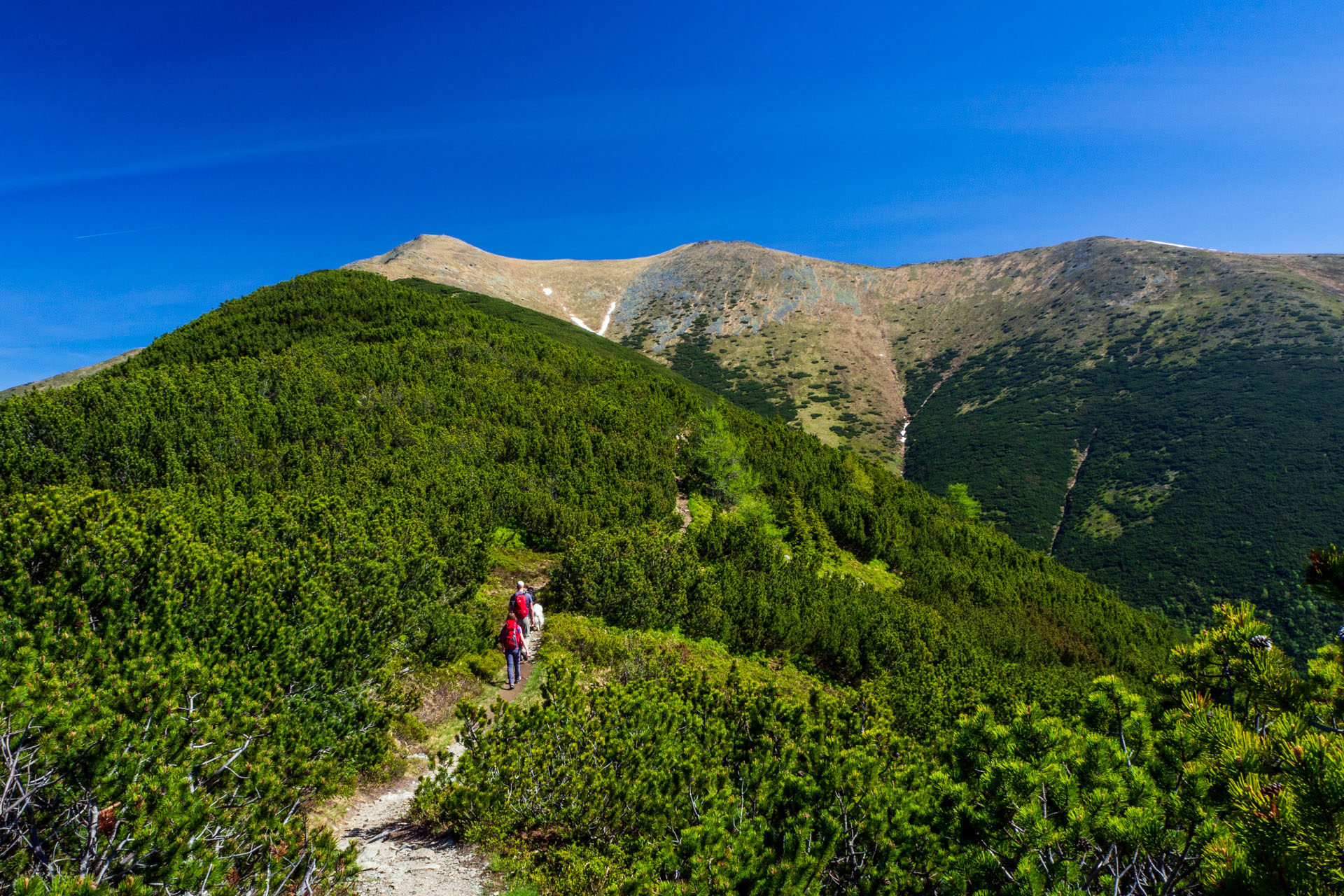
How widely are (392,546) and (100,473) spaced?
727 centimetres

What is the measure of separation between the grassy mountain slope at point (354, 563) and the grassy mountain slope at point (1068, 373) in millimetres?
34615

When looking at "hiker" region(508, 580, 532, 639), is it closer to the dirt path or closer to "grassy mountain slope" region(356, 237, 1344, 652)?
the dirt path

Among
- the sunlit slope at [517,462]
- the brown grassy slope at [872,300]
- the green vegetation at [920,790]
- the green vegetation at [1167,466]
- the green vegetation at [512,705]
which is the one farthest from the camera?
the brown grassy slope at [872,300]

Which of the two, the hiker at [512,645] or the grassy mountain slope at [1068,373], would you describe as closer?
the hiker at [512,645]

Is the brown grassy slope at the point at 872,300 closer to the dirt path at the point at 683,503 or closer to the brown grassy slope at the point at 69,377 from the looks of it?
the brown grassy slope at the point at 69,377

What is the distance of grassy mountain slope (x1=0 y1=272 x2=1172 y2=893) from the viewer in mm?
4086

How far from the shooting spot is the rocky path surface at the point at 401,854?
5.10 m

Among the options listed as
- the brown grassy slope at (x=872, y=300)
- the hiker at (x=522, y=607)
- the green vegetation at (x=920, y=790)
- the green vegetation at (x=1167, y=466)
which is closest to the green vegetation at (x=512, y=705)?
the green vegetation at (x=920, y=790)

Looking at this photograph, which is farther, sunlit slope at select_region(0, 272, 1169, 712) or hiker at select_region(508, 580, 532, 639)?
sunlit slope at select_region(0, 272, 1169, 712)

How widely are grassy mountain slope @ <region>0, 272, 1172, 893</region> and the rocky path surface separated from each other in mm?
542

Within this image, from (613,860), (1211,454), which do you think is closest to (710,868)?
(613,860)

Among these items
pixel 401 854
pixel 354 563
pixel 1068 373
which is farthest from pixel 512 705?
pixel 1068 373

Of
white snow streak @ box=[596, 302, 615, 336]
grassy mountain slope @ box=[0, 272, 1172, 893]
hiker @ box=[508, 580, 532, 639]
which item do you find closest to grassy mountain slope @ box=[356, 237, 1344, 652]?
white snow streak @ box=[596, 302, 615, 336]

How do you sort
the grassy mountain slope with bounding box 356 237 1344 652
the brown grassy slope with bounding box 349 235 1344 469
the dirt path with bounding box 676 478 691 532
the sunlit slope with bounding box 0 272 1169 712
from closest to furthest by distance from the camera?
the sunlit slope with bounding box 0 272 1169 712
the dirt path with bounding box 676 478 691 532
the grassy mountain slope with bounding box 356 237 1344 652
the brown grassy slope with bounding box 349 235 1344 469
